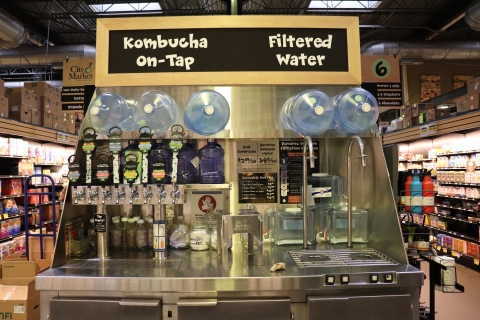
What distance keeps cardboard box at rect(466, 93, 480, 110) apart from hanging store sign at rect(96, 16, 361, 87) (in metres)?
4.96

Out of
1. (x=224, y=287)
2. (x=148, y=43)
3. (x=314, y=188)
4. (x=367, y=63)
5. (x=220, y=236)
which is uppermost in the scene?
(x=367, y=63)

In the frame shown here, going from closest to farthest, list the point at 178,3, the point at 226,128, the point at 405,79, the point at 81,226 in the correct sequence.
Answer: the point at 81,226
the point at 226,128
the point at 178,3
the point at 405,79

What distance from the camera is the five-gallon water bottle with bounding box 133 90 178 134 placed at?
2705mm

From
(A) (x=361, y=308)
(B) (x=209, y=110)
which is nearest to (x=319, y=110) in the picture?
(B) (x=209, y=110)

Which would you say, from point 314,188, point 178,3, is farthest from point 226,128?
point 178,3

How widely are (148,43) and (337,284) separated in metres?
2.04

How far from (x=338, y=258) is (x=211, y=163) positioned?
3.73 feet

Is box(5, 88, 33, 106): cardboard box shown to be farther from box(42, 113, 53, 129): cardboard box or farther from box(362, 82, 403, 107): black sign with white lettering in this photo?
box(362, 82, 403, 107): black sign with white lettering

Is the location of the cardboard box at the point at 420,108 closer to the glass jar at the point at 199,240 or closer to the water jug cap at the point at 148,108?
the glass jar at the point at 199,240

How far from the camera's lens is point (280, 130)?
113 inches

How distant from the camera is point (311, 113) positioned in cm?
266

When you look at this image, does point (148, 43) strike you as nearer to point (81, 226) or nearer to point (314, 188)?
point (81, 226)

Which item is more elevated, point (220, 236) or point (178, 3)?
point (178, 3)

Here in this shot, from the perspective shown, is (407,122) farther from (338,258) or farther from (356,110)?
(338,258)
